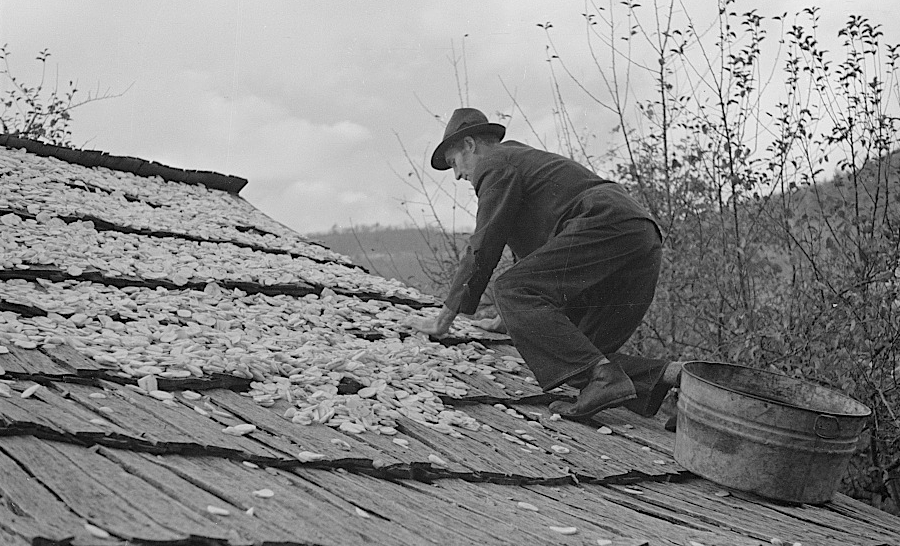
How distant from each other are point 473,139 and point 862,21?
2574 mm

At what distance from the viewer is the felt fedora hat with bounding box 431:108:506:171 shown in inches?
149

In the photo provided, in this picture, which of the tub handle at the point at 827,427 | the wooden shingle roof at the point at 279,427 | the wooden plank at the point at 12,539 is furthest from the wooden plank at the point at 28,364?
the tub handle at the point at 827,427

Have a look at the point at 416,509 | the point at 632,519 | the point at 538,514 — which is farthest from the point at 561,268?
the point at 416,509

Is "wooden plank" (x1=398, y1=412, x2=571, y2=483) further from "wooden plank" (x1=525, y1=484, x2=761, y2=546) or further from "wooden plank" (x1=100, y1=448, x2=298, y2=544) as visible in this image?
"wooden plank" (x1=100, y1=448, x2=298, y2=544)

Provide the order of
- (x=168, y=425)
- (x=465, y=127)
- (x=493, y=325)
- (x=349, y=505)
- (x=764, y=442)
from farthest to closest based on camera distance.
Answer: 1. (x=493, y=325)
2. (x=465, y=127)
3. (x=764, y=442)
4. (x=168, y=425)
5. (x=349, y=505)

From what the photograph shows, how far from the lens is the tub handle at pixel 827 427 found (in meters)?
2.84

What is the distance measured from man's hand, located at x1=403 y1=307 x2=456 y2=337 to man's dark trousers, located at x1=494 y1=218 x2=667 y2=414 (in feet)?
1.18

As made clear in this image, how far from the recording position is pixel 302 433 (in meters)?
2.42

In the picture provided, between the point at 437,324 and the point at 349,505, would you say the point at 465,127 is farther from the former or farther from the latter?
the point at 349,505

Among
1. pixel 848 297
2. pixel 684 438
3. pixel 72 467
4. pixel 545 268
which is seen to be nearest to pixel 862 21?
pixel 848 297

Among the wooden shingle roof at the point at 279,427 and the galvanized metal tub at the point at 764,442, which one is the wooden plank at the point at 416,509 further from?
the galvanized metal tub at the point at 764,442

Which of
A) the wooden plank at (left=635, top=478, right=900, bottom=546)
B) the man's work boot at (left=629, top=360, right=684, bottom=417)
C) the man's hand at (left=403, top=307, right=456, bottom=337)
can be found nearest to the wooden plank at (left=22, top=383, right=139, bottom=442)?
the wooden plank at (left=635, top=478, right=900, bottom=546)

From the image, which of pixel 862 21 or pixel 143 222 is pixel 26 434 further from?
pixel 862 21

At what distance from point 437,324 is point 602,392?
35.1 inches
